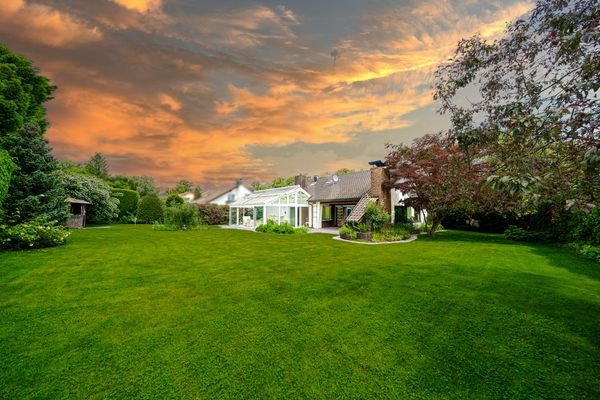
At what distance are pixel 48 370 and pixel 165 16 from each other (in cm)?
1343

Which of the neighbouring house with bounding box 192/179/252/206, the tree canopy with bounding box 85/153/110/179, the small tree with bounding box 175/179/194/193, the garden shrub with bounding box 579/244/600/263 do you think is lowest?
the garden shrub with bounding box 579/244/600/263

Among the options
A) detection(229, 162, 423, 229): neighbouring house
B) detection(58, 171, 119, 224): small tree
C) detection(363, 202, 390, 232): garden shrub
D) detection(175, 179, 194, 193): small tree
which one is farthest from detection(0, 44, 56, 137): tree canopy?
detection(175, 179, 194, 193): small tree

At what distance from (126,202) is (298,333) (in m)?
35.8

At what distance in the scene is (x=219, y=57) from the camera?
13547 mm

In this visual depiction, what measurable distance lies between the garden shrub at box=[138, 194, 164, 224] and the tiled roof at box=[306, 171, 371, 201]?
1867cm

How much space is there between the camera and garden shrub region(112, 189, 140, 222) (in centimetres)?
3195

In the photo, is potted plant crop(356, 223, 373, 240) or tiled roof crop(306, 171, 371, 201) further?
tiled roof crop(306, 171, 371, 201)

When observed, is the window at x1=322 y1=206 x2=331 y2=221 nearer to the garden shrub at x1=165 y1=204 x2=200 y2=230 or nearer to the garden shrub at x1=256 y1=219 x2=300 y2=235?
the garden shrub at x1=256 y1=219 x2=300 y2=235

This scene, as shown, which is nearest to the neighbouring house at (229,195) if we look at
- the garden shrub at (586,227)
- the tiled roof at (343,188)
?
the tiled roof at (343,188)

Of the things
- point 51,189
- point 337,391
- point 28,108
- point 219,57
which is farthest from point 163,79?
point 337,391

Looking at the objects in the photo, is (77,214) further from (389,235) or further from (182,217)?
(389,235)

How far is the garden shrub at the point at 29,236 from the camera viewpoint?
34.8 feet

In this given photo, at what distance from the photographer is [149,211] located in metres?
32.1

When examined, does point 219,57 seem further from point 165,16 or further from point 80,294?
point 80,294
